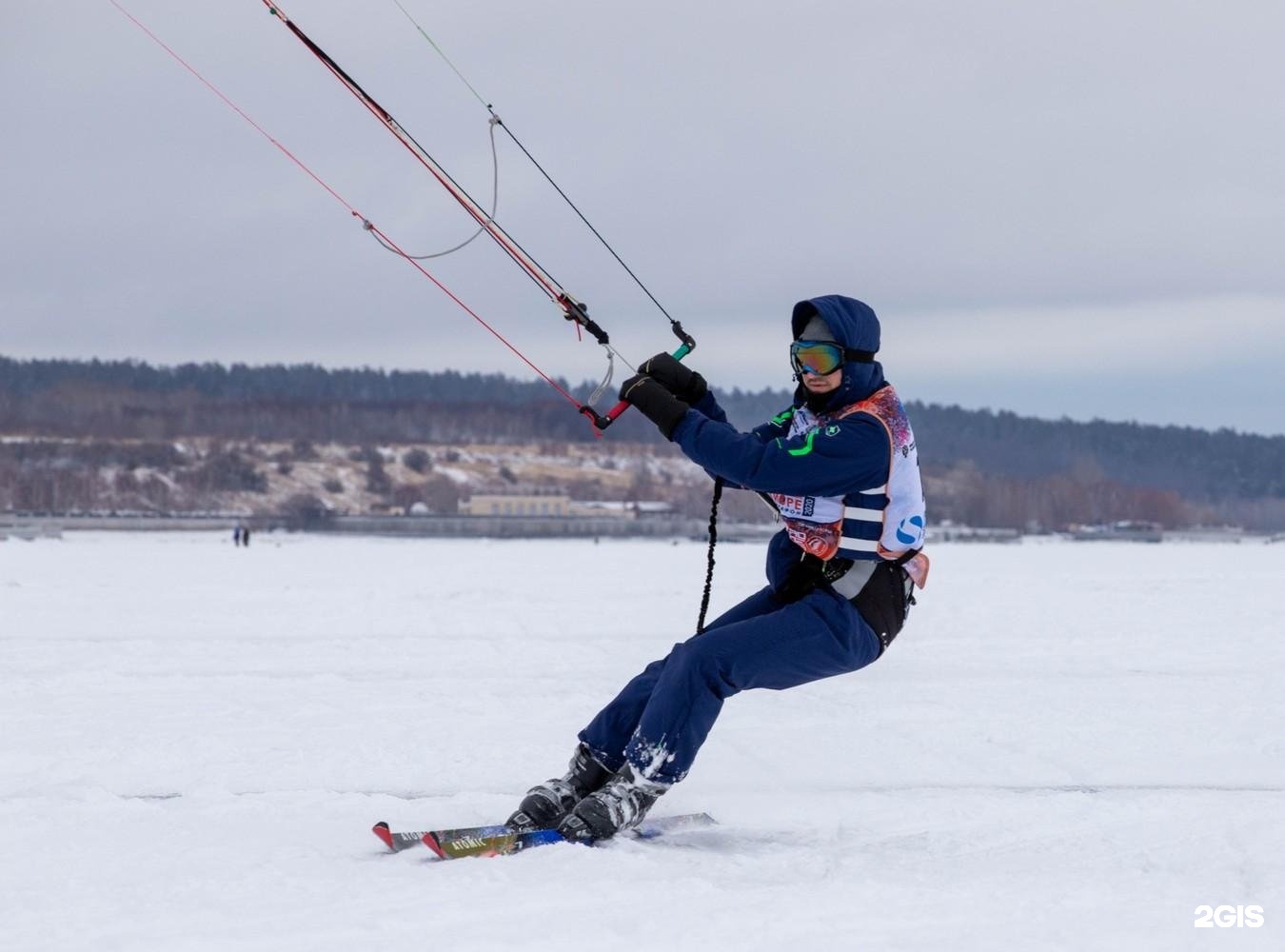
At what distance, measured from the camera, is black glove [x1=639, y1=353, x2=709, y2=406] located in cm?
471

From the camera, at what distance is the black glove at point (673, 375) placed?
4.71 meters

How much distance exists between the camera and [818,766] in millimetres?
5902

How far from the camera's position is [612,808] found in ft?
14.5

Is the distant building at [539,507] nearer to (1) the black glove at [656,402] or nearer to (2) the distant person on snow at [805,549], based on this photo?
(2) the distant person on snow at [805,549]

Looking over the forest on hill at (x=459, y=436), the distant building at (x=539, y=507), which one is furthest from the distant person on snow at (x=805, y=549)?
the forest on hill at (x=459, y=436)

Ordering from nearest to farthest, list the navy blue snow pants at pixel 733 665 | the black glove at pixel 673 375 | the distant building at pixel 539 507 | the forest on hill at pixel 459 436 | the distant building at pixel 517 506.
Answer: the navy blue snow pants at pixel 733 665 → the black glove at pixel 673 375 → the distant building at pixel 539 507 → the distant building at pixel 517 506 → the forest on hill at pixel 459 436

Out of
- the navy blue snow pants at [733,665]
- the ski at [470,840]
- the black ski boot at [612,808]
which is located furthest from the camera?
the navy blue snow pants at [733,665]

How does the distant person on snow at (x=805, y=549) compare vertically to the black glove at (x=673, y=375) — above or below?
below

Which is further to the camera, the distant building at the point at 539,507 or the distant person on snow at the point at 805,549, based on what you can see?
the distant building at the point at 539,507

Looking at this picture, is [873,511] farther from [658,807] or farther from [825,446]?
[658,807]

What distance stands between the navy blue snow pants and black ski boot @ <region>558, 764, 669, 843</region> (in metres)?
0.04

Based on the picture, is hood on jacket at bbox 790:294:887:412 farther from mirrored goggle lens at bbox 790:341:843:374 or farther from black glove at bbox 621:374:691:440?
black glove at bbox 621:374:691:440

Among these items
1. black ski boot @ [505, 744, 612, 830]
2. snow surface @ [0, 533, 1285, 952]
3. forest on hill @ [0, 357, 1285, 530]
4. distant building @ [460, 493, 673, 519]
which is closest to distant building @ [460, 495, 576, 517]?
distant building @ [460, 493, 673, 519]

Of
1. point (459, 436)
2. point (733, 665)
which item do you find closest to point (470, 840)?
point (733, 665)
